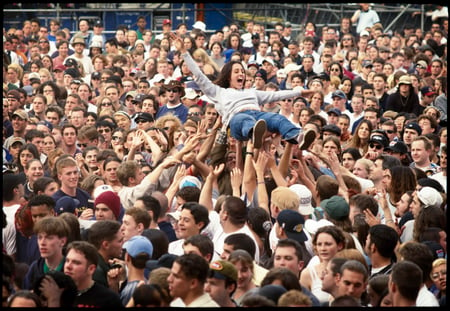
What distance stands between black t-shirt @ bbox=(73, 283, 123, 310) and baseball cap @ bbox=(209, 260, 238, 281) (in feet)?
2.22

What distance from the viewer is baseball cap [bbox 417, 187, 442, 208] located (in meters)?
9.08

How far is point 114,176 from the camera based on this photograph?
10.9 metres

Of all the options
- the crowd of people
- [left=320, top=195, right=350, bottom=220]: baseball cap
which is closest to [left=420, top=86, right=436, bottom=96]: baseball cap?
the crowd of people

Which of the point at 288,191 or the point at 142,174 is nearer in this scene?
the point at 288,191

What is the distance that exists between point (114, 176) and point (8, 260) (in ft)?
12.0

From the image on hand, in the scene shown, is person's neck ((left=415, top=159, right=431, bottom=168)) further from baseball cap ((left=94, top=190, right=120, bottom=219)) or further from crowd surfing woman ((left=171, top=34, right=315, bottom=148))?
baseball cap ((left=94, top=190, right=120, bottom=219))

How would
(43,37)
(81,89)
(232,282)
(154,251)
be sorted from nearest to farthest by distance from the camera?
(232,282)
(154,251)
(81,89)
(43,37)

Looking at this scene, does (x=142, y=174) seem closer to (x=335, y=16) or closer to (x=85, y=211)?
(x=85, y=211)

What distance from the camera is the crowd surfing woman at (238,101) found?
1080 centimetres

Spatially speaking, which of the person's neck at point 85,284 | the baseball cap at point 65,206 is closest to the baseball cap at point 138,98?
the baseball cap at point 65,206

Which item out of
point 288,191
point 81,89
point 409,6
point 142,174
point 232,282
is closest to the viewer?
point 232,282

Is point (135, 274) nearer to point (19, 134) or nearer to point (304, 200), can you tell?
point (304, 200)


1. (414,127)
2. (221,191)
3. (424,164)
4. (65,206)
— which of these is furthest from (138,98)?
(65,206)

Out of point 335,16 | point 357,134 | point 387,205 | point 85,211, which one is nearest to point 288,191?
point 387,205
